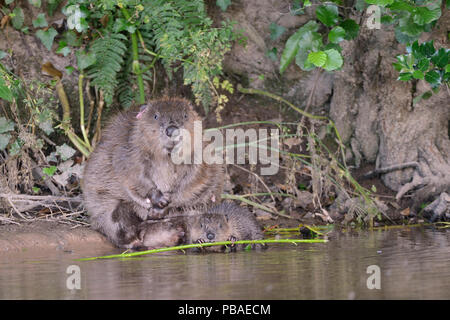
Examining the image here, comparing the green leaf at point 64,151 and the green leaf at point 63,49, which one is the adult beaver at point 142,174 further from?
the green leaf at point 63,49

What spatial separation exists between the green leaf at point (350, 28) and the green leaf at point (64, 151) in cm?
277

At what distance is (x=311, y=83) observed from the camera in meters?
7.36

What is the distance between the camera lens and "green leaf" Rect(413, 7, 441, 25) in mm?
5500

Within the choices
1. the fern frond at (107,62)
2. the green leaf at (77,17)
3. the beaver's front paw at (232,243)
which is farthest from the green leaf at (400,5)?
the green leaf at (77,17)

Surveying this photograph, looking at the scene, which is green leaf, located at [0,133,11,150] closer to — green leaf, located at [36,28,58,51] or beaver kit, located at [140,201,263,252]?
green leaf, located at [36,28,58,51]

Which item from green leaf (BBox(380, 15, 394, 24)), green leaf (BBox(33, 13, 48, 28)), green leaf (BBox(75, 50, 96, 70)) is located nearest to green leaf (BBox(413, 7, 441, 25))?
green leaf (BBox(380, 15, 394, 24))

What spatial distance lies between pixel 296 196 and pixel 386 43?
1.72 m

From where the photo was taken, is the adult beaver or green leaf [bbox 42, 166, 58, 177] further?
green leaf [bbox 42, 166, 58, 177]

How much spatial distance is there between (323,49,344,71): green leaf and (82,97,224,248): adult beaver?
124 centimetres

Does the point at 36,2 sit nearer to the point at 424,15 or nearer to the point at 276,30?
the point at 276,30

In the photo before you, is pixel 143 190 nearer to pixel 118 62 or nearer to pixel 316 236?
pixel 316 236

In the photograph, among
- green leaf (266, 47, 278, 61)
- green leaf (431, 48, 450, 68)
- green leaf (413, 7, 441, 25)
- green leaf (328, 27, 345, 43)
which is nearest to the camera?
green leaf (413, 7, 441, 25)

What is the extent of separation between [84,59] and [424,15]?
312cm

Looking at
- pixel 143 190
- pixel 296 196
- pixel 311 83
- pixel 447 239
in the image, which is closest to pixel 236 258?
pixel 143 190
